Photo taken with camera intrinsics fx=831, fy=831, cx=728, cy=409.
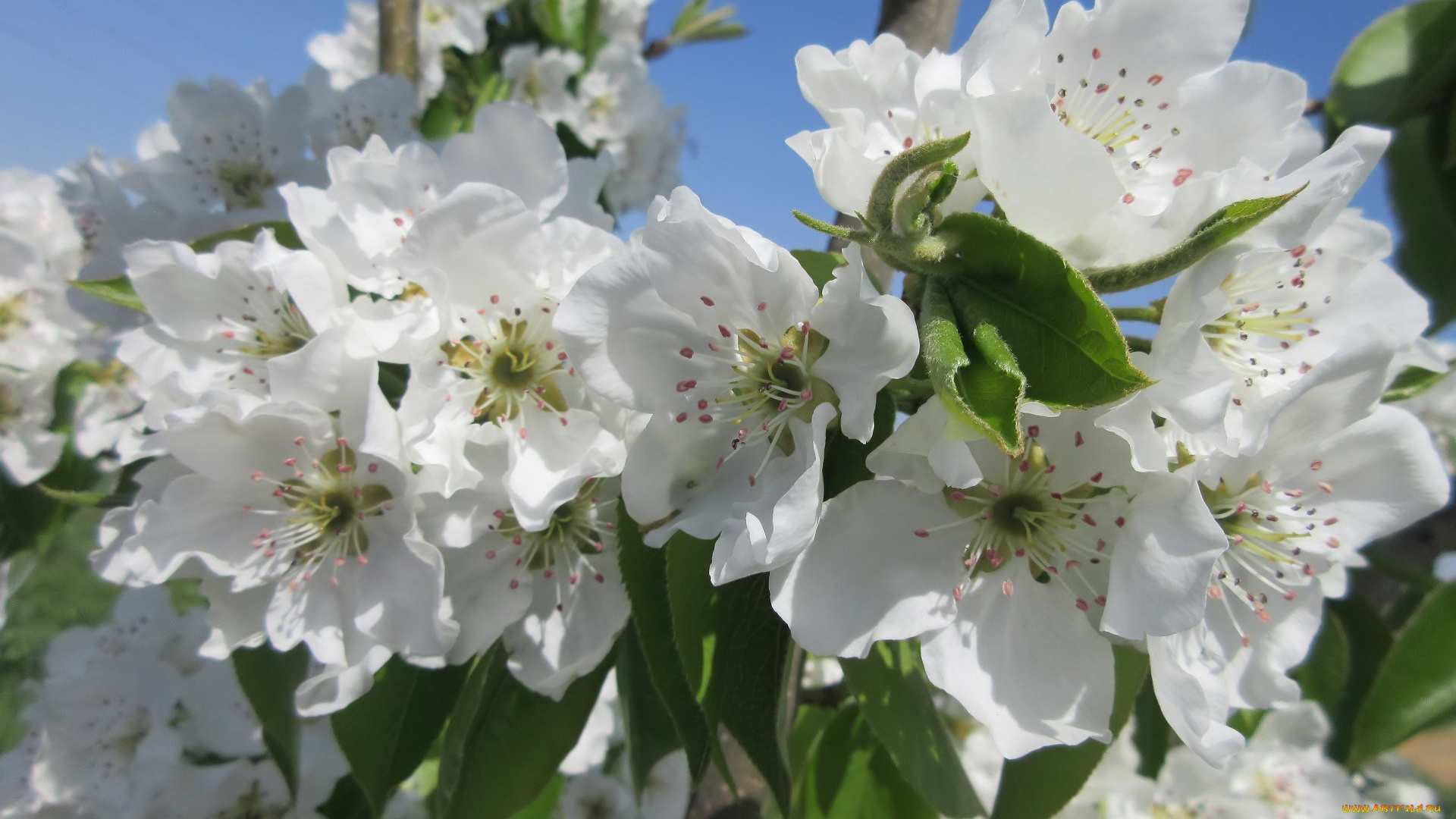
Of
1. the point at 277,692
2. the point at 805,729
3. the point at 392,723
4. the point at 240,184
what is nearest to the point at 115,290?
the point at 240,184

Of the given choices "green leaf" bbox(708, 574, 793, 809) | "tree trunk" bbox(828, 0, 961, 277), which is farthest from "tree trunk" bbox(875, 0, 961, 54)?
"green leaf" bbox(708, 574, 793, 809)

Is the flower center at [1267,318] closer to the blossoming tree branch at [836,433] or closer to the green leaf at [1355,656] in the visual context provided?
the blossoming tree branch at [836,433]

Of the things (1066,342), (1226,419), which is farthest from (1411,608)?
(1066,342)

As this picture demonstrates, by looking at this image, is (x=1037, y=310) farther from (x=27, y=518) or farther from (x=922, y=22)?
(x=27, y=518)

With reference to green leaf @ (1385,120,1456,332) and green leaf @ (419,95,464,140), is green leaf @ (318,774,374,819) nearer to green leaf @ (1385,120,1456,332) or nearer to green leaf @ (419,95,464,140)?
green leaf @ (419,95,464,140)

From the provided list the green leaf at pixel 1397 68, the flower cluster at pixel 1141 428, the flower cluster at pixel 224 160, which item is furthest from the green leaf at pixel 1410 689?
the flower cluster at pixel 224 160
